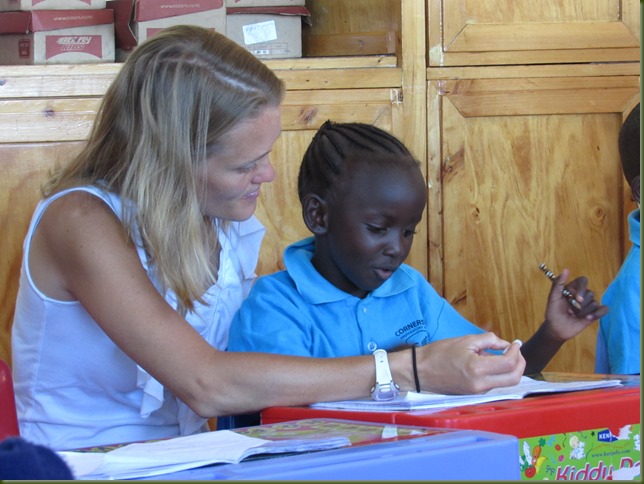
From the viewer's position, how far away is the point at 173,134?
1323 millimetres

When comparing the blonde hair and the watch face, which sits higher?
the blonde hair

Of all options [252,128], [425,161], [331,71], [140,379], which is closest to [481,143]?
[425,161]

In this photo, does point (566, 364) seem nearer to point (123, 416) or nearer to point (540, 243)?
point (540, 243)

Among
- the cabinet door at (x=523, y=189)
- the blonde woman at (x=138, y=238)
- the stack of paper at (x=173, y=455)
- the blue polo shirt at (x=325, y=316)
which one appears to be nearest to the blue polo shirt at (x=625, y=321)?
the blue polo shirt at (x=325, y=316)

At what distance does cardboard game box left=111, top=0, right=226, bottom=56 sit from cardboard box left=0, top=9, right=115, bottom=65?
0.05 metres

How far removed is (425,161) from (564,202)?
33 centimetres

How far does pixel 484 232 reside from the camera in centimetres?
214

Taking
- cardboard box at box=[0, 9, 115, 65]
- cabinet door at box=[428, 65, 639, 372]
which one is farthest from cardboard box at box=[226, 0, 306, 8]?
cabinet door at box=[428, 65, 639, 372]

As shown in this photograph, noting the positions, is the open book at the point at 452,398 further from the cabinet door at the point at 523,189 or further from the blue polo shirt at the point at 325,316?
the cabinet door at the point at 523,189

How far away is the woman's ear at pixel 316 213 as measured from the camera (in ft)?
4.76

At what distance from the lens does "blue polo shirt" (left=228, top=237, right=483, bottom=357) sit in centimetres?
131

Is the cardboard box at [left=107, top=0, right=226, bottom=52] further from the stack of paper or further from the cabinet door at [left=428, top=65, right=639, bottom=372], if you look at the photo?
the stack of paper

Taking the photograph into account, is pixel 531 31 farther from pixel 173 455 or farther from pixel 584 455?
pixel 173 455

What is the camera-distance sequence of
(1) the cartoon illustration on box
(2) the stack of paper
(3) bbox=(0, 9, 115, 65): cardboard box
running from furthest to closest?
(3) bbox=(0, 9, 115, 65): cardboard box
(1) the cartoon illustration on box
(2) the stack of paper
